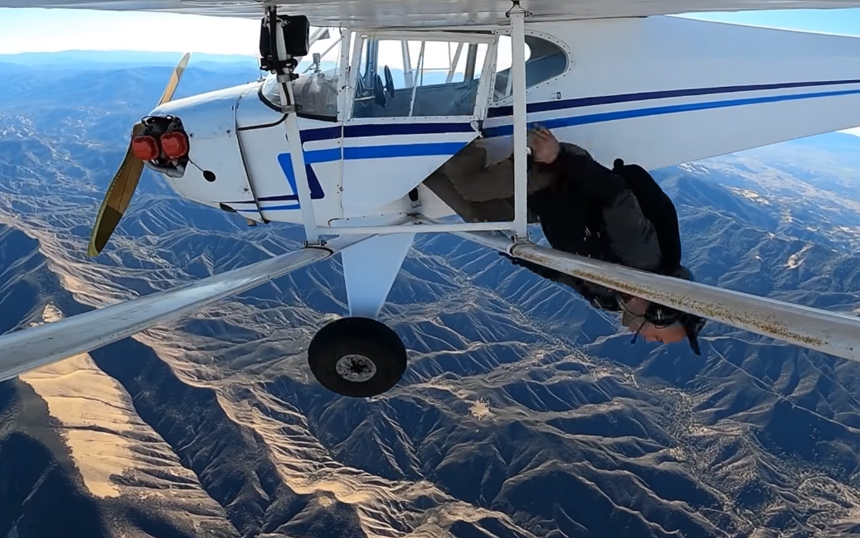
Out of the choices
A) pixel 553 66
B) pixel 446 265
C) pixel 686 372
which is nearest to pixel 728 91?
pixel 553 66

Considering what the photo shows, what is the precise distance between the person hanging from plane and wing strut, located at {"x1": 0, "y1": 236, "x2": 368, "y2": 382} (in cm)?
176

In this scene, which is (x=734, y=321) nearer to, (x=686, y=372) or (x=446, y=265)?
(x=686, y=372)

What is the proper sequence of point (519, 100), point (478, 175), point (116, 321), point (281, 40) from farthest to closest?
point (478, 175)
point (519, 100)
point (281, 40)
point (116, 321)

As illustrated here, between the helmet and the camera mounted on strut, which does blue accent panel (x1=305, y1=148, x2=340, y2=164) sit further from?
the helmet

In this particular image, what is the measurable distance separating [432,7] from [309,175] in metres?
1.76

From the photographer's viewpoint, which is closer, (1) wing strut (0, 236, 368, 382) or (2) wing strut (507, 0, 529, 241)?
(1) wing strut (0, 236, 368, 382)

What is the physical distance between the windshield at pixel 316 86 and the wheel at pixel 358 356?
1787 mm

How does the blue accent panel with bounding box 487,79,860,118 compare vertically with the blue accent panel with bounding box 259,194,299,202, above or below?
above

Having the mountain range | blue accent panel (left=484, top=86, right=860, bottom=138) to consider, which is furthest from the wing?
the mountain range

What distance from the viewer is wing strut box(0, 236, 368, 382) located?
8.57 ft

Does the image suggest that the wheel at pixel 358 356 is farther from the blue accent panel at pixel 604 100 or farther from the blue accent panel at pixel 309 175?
the blue accent panel at pixel 604 100

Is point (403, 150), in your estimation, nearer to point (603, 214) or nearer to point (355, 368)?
point (603, 214)

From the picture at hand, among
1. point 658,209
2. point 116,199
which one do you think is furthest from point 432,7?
point 116,199

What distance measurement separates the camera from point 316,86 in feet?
17.5
